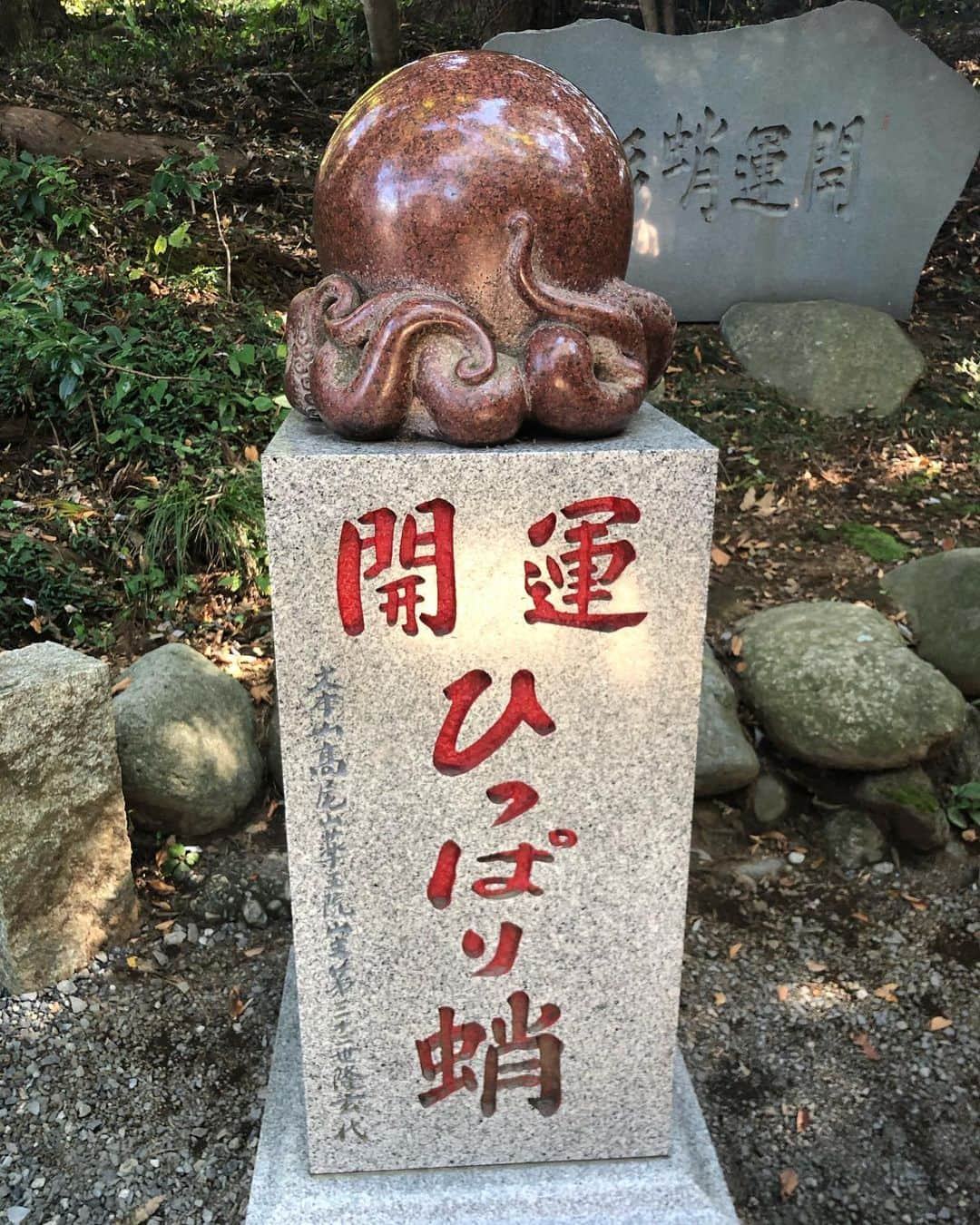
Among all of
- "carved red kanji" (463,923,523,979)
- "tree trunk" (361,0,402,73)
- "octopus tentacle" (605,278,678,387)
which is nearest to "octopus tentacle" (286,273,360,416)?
"octopus tentacle" (605,278,678,387)

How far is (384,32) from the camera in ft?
23.4

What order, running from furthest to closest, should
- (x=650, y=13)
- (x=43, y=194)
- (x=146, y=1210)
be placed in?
(x=650, y=13) → (x=43, y=194) → (x=146, y=1210)

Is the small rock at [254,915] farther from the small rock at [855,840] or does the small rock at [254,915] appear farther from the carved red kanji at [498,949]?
the small rock at [855,840]

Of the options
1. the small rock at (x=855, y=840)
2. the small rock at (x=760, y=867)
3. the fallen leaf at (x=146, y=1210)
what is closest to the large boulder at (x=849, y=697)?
the small rock at (x=855, y=840)

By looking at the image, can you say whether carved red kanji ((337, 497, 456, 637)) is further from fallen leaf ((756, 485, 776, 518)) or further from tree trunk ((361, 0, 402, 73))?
tree trunk ((361, 0, 402, 73))

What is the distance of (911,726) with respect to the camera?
3.43 metres

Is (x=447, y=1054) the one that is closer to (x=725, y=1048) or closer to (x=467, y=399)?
(x=725, y=1048)

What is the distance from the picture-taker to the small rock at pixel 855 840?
11.4 ft

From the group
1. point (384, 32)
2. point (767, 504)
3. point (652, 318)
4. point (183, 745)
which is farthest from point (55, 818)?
point (384, 32)

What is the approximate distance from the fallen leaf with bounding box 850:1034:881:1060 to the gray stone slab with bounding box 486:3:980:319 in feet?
14.5

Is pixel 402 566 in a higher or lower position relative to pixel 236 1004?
higher

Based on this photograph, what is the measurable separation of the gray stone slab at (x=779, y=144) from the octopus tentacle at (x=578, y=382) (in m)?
4.40

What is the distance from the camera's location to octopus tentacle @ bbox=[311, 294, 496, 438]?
1.58 meters

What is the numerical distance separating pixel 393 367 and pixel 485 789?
0.78 metres
